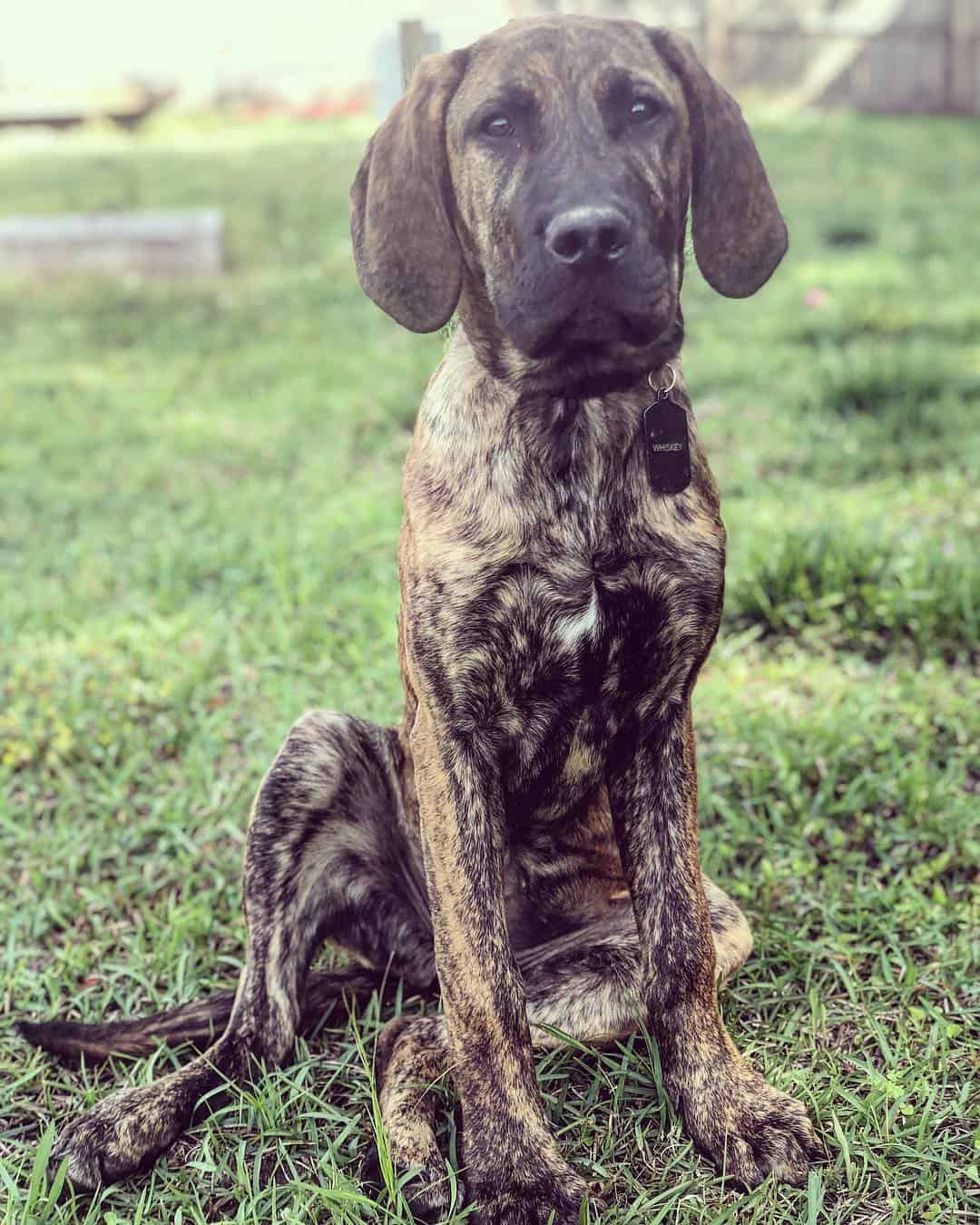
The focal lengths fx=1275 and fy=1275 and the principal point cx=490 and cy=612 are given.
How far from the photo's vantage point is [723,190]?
2346mm

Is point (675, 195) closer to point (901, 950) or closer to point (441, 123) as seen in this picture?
point (441, 123)

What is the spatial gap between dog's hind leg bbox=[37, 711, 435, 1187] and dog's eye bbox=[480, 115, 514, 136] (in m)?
1.24

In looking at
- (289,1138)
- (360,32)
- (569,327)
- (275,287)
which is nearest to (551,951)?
(289,1138)

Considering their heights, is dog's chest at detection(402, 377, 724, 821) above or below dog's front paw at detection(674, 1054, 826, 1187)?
above

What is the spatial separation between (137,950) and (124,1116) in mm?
654

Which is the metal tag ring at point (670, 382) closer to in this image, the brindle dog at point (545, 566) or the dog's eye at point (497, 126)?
the brindle dog at point (545, 566)

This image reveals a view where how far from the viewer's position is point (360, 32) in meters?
19.5

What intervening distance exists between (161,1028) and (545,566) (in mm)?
1289

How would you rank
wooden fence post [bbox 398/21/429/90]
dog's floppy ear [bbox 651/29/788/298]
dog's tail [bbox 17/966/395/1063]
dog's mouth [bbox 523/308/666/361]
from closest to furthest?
dog's mouth [bbox 523/308/666/361] → dog's floppy ear [bbox 651/29/788/298] → dog's tail [bbox 17/966/395/1063] → wooden fence post [bbox 398/21/429/90]

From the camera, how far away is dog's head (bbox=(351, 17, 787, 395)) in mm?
2107

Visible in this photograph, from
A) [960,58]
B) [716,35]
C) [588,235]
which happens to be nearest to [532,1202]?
[588,235]

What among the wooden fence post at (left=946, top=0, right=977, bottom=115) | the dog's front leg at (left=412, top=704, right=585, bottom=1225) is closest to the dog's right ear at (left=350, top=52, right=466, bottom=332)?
the dog's front leg at (left=412, top=704, right=585, bottom=1225)

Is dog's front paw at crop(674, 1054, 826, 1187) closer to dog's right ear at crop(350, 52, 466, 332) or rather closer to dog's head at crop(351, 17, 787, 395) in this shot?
dog's head at crop(351, 17, 787, 395)

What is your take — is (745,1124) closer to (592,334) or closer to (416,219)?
(592,334)
